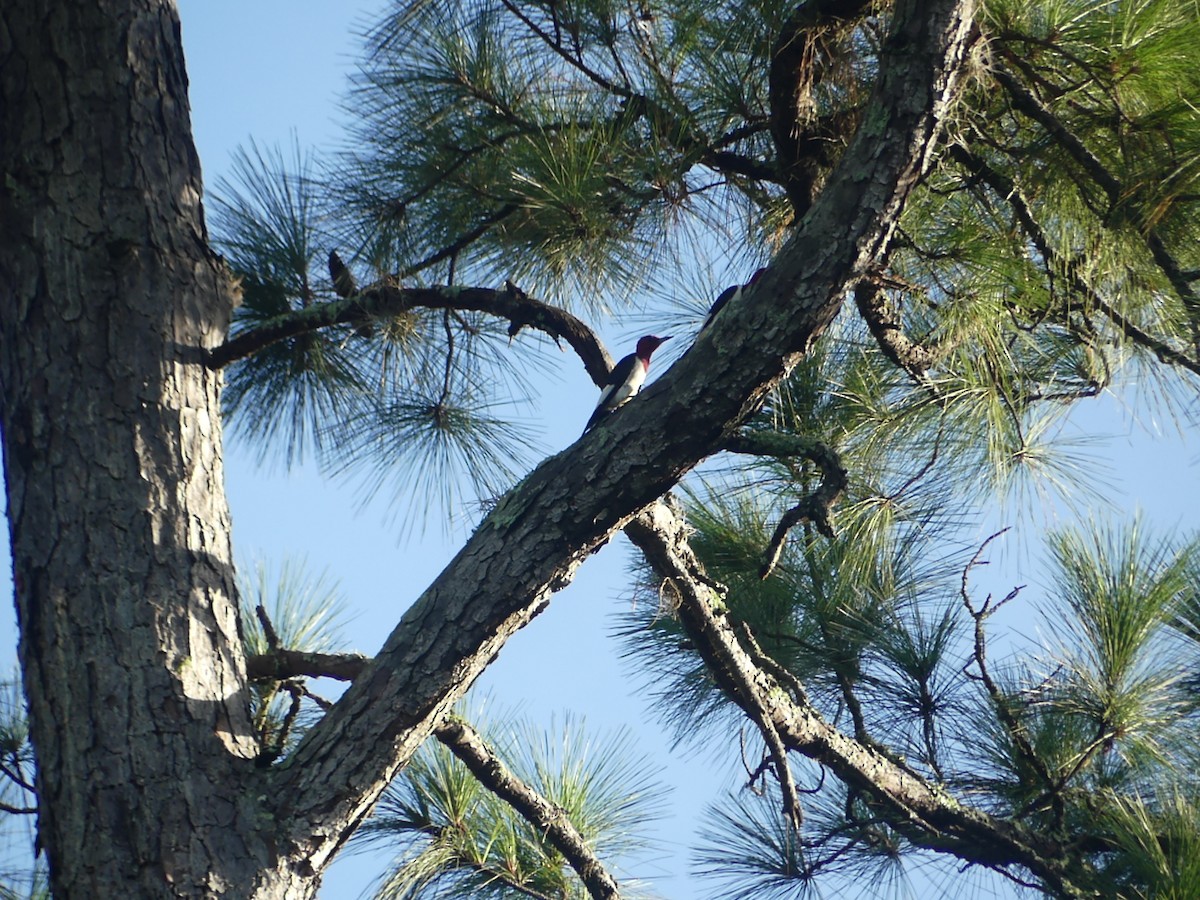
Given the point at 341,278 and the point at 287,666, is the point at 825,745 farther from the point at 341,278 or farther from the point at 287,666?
the point at 341,278

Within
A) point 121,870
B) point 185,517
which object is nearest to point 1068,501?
point 185,517

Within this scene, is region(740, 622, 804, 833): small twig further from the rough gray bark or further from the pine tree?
the rough gray bark

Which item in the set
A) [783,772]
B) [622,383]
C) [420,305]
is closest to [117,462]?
[420,305]

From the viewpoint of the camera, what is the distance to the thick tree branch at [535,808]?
155 centimetres

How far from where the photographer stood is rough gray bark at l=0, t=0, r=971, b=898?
115cm

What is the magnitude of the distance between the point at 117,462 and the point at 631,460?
55 centimetres

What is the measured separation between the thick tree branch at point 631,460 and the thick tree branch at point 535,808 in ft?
1.11

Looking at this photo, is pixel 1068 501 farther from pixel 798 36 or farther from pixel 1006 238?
pixel 798 36

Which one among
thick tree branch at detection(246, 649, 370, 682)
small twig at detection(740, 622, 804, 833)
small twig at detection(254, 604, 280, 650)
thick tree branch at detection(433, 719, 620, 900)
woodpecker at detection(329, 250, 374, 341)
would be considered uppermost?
woodpecker at detection(329, 250, 374, 341)

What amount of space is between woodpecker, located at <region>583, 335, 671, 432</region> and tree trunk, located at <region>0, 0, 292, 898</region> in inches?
21.3

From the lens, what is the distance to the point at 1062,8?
60.1 inches

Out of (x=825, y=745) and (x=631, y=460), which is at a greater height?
(x=631, y=460)

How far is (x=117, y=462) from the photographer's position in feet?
4.16

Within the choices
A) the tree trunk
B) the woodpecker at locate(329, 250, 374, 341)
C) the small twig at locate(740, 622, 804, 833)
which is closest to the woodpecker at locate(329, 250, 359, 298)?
the woodpecker at locate(329, 250, 374, 341)
